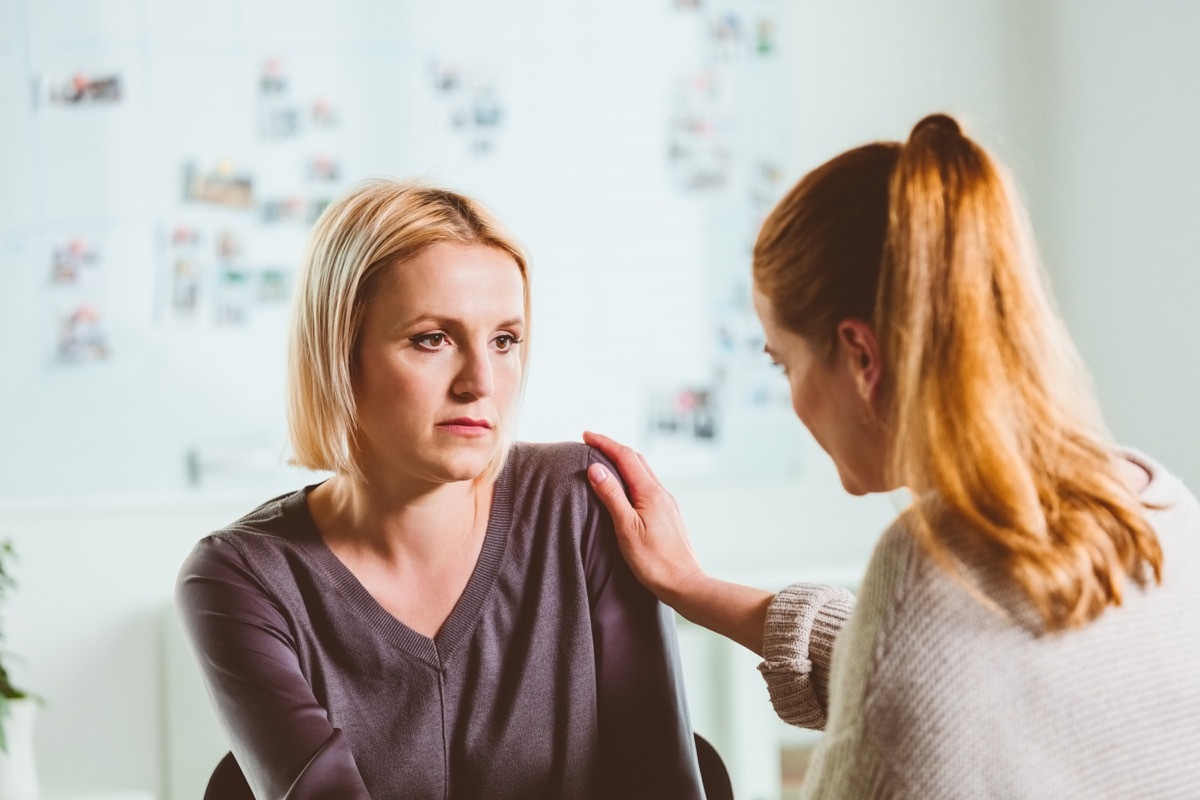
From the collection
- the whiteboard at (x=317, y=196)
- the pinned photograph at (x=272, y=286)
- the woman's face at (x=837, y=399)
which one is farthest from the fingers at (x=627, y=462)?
the pinned photograph at (x=272, y=286)

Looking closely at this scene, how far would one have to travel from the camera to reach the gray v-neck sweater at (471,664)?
1.16 meters

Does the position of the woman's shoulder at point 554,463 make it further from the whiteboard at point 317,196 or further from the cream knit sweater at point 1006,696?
the whiteboard at point 317,196

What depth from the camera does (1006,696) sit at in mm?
791

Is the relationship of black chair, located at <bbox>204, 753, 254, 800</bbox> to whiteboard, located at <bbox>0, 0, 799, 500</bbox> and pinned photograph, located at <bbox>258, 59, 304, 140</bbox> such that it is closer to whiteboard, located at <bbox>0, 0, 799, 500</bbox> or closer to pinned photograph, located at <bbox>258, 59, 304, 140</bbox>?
whiteboard, located at <bbox>0, 0, 799, 500</bbox>

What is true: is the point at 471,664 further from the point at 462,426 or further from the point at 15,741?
the point at 15,741

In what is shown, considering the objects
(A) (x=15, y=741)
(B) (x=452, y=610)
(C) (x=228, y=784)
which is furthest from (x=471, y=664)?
(A) (x=15, y=741)

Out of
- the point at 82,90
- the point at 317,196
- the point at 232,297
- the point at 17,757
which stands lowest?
the point at 17,757

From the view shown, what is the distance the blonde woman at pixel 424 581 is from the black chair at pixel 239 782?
0.22 feet

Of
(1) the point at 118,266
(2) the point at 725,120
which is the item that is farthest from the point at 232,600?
(2) the point at 725,120

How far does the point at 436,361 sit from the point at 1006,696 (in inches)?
25.4

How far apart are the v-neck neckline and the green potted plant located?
3.81ft

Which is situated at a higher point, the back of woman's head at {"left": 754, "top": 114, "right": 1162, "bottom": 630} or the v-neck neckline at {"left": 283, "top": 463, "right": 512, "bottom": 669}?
the back of woman's head at {"left": 754, "top": 114, "right": 1162, "bottom": 630}

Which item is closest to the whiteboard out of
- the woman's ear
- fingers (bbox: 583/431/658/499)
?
fingers (bbox: 583/431/658/499)

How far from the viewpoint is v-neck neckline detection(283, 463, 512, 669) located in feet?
4.03
